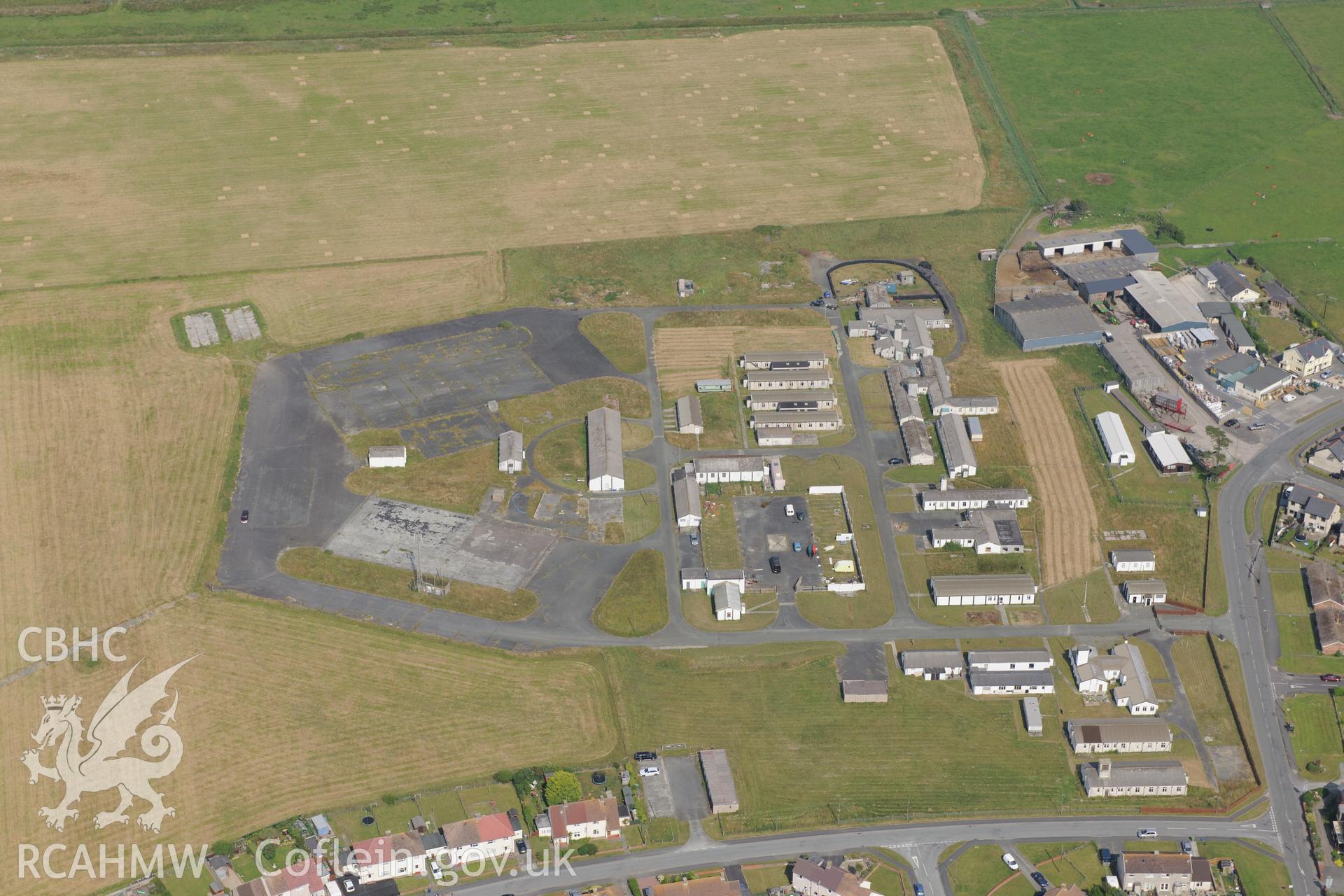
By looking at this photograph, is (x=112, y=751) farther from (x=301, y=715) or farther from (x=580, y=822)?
(x=580, y=822)

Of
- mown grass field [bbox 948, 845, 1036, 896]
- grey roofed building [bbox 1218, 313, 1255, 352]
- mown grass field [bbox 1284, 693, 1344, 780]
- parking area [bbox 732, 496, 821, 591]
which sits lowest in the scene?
mown grass field [bbox 1284, 693, 1344, 780]

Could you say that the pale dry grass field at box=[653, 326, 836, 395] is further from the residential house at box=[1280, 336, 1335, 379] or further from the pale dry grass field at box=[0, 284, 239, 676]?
the residential house at box=[1280, 336, 1335, 379]

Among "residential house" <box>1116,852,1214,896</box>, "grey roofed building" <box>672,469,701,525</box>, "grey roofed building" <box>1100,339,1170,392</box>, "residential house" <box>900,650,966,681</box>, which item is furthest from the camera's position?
"grey roofed building" <box>1100,339,1170,392</box>

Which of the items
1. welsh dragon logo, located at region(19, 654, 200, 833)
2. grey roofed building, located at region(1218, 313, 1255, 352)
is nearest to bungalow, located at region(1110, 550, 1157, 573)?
grey roofed building, located at region(1218, 313, 1255, 352)

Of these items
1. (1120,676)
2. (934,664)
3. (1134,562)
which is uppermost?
(934,664)

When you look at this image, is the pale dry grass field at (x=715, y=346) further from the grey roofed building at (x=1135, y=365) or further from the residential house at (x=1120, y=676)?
the residential house at (x=1120, y=676)

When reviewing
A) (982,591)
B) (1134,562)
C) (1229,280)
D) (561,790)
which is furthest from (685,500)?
(1229,280)
